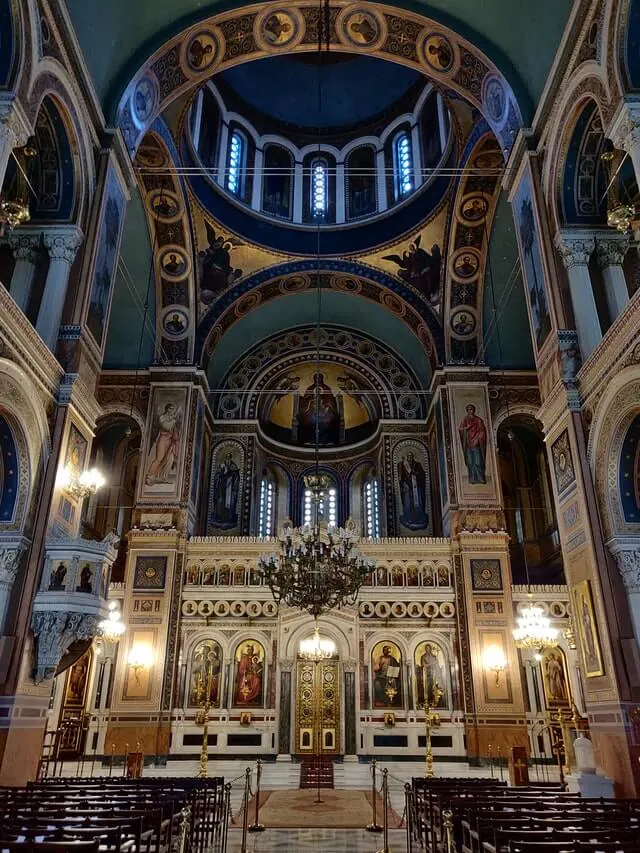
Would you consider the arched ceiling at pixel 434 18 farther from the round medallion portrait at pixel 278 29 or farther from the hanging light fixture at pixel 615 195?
the hanging light fixture at pixel 615 195

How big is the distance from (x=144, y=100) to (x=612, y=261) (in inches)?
362

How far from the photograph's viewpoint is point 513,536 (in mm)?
20969

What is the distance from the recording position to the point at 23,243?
9859 mm

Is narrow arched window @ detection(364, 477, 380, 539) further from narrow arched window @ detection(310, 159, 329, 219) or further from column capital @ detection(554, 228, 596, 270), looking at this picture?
column capital @ detection(554, 228, 596, 270)

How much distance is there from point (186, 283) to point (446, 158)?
803cm

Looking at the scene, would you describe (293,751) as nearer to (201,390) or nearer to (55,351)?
(201,390)

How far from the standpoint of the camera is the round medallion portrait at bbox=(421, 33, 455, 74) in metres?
12.5

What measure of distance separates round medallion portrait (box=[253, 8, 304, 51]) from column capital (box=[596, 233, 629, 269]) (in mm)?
7612

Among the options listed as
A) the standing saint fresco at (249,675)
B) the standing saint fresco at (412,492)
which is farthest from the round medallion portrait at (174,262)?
the standing saint fresco at (249,675)

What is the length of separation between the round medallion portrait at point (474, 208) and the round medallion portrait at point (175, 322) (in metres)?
8.41

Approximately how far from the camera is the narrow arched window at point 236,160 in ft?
63.4

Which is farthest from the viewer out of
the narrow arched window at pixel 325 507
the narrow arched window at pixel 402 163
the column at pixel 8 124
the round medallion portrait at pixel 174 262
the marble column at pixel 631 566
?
the narrow arched window at pixel 325 507

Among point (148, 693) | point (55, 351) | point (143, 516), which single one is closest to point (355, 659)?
point (148, 693)

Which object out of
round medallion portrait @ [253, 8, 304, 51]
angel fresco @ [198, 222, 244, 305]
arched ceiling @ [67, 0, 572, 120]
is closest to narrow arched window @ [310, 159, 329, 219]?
angel fresco @ [198, 222, 244, 305]
